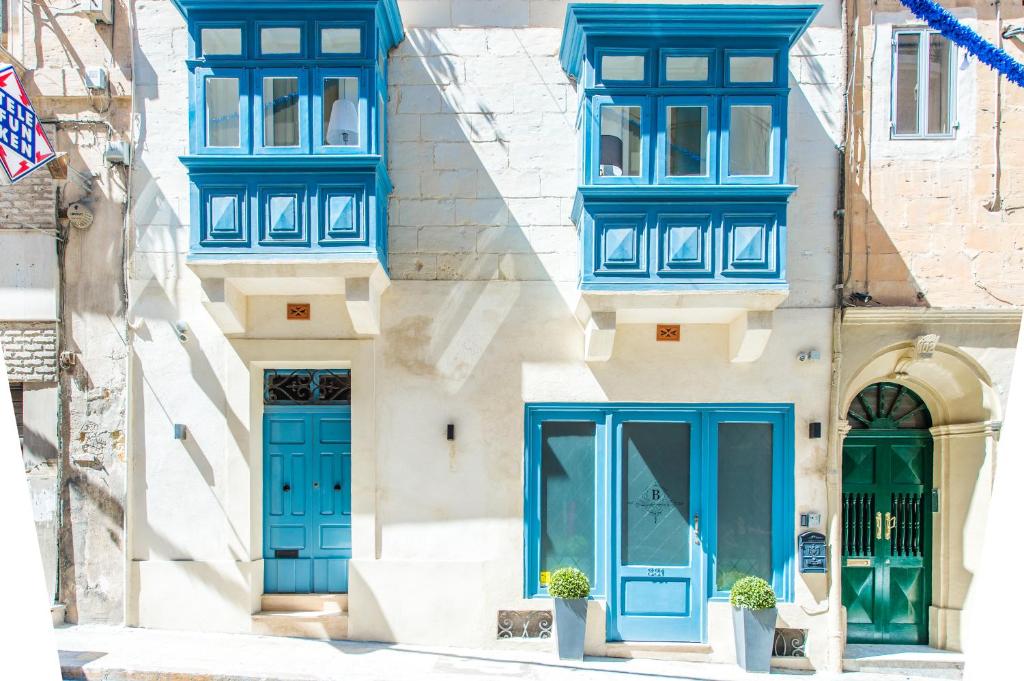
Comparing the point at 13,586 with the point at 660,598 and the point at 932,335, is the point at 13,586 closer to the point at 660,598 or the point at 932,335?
the point at 660,598

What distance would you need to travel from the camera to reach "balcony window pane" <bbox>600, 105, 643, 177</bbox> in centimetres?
842

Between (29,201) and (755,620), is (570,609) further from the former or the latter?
(29,201)

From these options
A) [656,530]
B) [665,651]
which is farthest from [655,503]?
[665,651]

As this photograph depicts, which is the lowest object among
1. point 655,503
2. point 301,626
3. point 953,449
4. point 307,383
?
point 301,626

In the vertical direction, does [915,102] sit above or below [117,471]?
above

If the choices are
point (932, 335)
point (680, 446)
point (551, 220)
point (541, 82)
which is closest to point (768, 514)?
point (680, 446)

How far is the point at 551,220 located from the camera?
354 inches

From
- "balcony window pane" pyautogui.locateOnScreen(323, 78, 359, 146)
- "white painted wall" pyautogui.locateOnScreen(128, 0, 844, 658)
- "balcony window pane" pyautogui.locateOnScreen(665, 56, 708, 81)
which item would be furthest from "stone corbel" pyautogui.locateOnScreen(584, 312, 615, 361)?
"balcony window pane" pyautogui.locateOnScreen(323, 78, 359, 146)

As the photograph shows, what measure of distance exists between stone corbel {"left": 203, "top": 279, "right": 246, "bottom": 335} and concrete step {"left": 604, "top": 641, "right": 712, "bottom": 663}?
5.18 meters

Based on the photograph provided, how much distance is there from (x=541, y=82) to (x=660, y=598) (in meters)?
5.70

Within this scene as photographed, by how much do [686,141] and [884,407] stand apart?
3893 mm

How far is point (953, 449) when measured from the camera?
917 centimetres

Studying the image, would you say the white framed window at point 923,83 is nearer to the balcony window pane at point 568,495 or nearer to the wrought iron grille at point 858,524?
the wrought iron grille at point 858,524

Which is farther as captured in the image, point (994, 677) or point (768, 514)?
point (768, 514)
